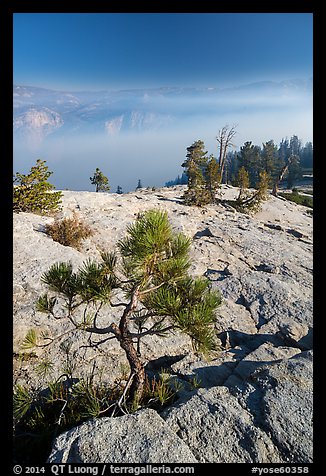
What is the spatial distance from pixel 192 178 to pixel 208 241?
36.5 feet

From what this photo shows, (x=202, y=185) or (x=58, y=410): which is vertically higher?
(x=202, y=185)

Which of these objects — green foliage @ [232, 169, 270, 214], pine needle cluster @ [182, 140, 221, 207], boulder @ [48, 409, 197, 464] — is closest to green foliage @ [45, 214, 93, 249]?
boulder @ [48, 409, 197, 464]

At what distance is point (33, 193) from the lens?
41.1ft

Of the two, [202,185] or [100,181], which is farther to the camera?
[100,181]

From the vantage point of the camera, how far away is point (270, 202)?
29.3 meters

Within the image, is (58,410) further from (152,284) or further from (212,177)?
(212,177)

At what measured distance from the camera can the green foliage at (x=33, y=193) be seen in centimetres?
1216

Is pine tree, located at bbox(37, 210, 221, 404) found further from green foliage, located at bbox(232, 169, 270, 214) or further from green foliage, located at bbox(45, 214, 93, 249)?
green foliage, located at bbox(232, 169, 270, 214)

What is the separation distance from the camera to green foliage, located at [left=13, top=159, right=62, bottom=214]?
1216cm

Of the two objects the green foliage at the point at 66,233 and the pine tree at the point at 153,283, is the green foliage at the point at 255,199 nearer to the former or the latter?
the green foliage at the point at 66,233
